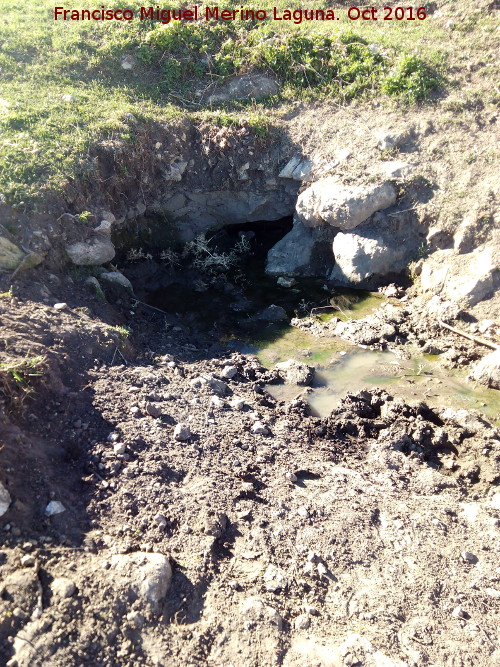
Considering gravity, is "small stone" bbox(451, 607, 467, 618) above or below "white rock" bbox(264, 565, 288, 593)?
below

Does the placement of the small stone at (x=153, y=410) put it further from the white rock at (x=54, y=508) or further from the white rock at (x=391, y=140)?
the white rock at (x=391, y=140)

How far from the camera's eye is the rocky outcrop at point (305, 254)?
304 inches

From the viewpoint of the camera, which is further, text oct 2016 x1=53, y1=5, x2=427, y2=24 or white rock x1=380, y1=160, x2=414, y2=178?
text oct 2016 x1=53, y1=5, x2=427, y2=24

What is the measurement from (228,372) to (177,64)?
19.0 ft

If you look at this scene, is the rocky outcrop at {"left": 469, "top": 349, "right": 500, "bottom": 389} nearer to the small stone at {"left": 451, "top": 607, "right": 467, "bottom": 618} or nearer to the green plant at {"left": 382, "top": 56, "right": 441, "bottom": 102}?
the small stone at {"left": 451, "top": 607, "right": 467, "bottom": 618}

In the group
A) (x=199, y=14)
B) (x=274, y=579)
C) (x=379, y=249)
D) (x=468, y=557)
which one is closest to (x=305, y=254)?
(x=379, y=249)

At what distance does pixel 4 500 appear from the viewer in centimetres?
340

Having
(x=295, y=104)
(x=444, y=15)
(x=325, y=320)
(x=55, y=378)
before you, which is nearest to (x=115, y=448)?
(x=55, y=378)

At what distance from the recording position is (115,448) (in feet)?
13.7

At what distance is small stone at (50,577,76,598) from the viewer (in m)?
3.06

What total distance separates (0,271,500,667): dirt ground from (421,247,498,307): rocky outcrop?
1755 millimetres

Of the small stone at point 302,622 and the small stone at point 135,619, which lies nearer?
the small stone at point 135,619

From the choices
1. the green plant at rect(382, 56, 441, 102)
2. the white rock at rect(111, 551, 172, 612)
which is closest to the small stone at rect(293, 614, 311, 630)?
the white rock at rect(111, 551, 172, 612)

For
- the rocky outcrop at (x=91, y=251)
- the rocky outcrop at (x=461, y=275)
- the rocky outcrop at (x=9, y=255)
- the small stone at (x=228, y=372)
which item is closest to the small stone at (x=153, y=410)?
the small stone at (x=228, y=372)
